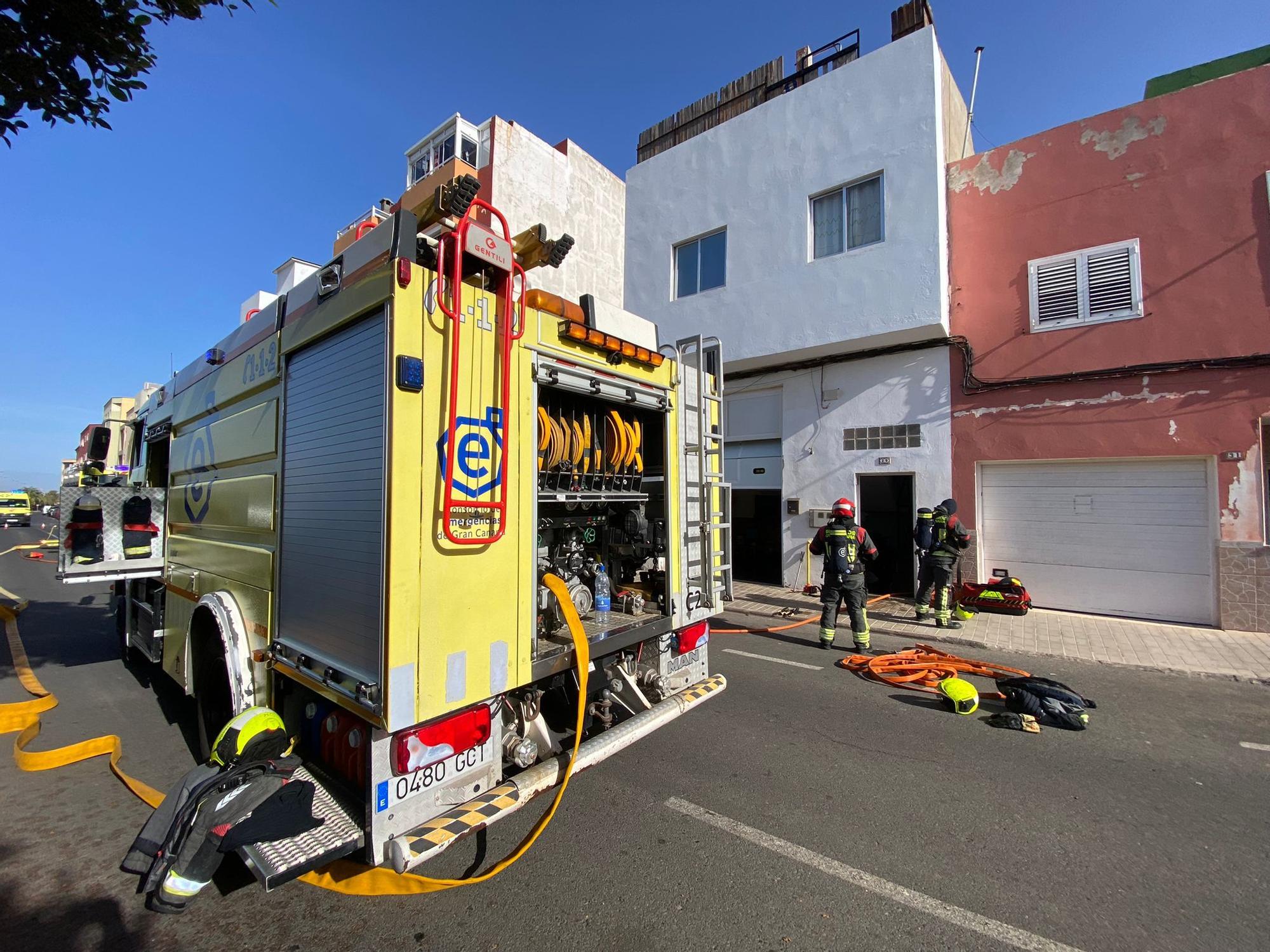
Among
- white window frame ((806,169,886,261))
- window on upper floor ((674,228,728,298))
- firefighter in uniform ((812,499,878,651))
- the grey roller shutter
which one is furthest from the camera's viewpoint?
window on upper floor ((674,228,728,298))

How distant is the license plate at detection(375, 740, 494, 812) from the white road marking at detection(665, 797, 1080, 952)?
119 centimetres

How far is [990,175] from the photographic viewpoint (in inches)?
372

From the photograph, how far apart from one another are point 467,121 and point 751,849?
2174cm

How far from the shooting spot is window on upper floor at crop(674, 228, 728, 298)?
463 inches

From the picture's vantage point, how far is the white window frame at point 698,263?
38.1 feet

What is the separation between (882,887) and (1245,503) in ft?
27.6

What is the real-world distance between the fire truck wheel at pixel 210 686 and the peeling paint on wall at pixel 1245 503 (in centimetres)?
1097

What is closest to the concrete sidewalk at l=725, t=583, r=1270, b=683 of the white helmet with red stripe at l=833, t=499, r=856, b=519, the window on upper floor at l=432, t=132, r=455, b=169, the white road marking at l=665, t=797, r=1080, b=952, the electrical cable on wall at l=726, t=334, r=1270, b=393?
the white helmet with red stripe at l=833, t=499, r=856, b=519

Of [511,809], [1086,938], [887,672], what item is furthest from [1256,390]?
[511,809]

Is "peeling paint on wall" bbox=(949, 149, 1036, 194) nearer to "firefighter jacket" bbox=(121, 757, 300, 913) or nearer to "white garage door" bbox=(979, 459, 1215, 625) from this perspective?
"white garage door" bbox=(979, 459, 1215, 625)

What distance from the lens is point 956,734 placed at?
4.23m

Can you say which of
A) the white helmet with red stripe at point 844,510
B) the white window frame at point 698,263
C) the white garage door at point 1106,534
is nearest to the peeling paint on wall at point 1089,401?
the white garage door at point 1106,534

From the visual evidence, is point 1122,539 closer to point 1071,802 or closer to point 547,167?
Answer: point 1071,802

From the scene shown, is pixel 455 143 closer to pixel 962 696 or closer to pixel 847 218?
pixel 847 218
